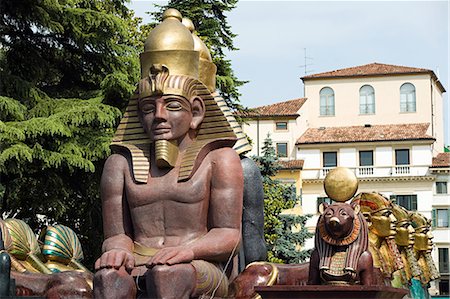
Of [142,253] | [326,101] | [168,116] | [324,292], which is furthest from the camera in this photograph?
[326,101]

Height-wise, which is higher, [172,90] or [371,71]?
[371,71]

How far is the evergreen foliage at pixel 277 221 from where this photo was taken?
27.5 metres

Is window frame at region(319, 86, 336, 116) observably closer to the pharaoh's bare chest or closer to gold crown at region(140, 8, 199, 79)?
gold crown at region(140, 8, 199, 79)

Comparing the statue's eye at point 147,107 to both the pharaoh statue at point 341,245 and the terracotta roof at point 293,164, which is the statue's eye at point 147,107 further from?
the terracotta roof at point 293,164

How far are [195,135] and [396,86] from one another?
54574 millimetres

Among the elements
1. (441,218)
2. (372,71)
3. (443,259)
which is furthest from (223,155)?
(372,71)

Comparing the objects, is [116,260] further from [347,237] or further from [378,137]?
[378,137]

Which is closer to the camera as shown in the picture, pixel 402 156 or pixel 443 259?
pixel 443 259

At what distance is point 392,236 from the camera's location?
36.8 feet

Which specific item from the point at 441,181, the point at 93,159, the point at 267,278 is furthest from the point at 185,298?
the point at 441,181

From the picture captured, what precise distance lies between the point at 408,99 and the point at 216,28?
3406 centimetres

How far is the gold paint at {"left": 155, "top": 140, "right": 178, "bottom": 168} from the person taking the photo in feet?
27.7

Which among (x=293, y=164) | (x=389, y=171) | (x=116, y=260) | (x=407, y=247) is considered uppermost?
(x=293, y=164)

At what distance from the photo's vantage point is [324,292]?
8109 millimetres
